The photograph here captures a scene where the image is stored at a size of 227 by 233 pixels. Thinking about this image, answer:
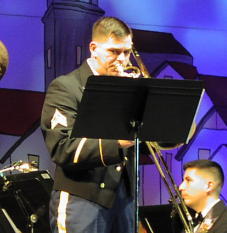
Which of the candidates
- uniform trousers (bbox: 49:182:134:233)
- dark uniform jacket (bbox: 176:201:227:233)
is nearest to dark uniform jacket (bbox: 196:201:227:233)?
dark uniform jacket (bbox: 176:201:227:233)

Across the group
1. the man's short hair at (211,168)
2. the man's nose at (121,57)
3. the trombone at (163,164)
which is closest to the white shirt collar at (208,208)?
the man's short hair at (211,168)

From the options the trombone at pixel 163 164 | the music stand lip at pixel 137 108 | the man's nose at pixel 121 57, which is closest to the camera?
the music stand lip at pixel 137 108

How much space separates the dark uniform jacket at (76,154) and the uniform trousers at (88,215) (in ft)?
0.12

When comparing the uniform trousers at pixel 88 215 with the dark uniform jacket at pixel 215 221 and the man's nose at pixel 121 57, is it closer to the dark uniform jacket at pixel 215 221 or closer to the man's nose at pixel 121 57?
the man's nose at pixel 121 57

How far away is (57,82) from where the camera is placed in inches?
111

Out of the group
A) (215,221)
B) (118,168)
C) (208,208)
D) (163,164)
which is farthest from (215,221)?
(118,168)

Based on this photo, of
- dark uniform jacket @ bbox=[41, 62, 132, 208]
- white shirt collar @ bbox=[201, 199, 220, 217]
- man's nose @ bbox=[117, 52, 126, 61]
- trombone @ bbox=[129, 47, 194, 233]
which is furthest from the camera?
white shirt collar @ bbox=[201, 199, 220, 217]

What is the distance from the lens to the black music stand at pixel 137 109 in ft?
7.97

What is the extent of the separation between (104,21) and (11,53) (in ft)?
6.88

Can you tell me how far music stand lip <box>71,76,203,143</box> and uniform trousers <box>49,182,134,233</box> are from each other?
36 centimetres

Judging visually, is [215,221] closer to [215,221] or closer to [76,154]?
[215,221]

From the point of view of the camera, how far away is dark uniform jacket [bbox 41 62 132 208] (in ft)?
8.54

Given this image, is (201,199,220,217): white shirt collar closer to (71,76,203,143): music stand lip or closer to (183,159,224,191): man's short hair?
(183,159,224,191): man's short hair

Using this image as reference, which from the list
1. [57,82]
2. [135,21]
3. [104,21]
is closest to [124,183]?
[57,82]
